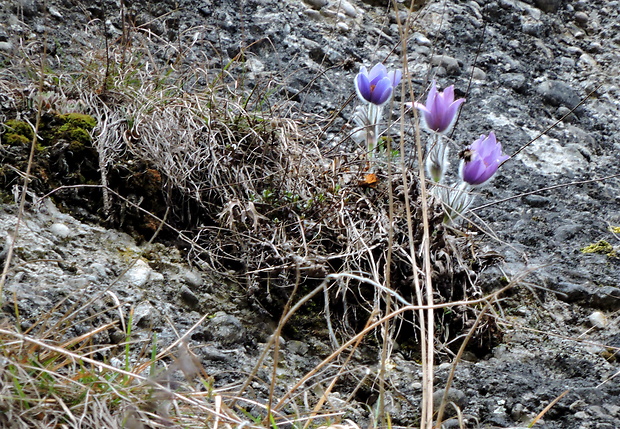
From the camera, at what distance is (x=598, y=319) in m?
1.83

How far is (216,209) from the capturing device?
5.98ft

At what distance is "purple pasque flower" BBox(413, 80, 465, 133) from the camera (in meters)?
1.71

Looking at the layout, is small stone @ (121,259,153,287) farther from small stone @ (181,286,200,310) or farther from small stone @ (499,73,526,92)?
small stone @ (499,73,526,92)

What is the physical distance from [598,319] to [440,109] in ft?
2.46

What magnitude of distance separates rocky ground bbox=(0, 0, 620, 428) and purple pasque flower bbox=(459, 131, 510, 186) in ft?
0.42

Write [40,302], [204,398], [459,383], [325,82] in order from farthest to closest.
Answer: [325,82]
[459,383]
[40,302]
[204,398]

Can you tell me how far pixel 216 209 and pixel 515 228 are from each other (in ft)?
3.26

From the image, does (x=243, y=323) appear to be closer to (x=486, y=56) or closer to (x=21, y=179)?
(x=21, y=179)

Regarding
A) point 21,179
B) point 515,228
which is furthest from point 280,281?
point 515,228

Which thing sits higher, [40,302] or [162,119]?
[162,119]

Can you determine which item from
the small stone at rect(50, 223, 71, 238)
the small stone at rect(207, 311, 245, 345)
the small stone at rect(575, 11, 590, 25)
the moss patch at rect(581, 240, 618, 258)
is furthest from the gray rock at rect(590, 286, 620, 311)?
the small stone at rect(575, 11, 590, 25)

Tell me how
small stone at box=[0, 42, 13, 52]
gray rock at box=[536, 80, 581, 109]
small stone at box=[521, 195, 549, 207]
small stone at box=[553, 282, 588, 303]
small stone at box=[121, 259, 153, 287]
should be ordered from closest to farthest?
1. small stone at box=[121, 259, 153, 287]
2. small stone at box=[553, 282, 588, 303]
3. small stone at box=[0, 42, 13, 52]
4. small stone at box=[521, 195, 549, 207]
5. gray rock at box=[536, 80, 581, 109]

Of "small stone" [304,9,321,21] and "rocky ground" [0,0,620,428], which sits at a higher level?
"small stone" [304,9,321,21]

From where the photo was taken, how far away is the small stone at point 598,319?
181 cm
